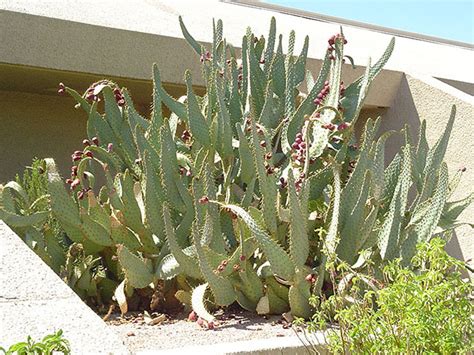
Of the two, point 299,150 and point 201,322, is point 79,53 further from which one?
point 201,322

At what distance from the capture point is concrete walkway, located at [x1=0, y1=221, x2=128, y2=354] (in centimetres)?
282

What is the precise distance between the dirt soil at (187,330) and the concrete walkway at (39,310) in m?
0.57

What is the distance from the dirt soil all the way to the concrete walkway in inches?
22.4

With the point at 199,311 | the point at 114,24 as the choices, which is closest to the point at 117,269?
the point at 199,311

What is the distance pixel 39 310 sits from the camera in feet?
9.84

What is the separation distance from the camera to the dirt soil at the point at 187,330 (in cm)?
378

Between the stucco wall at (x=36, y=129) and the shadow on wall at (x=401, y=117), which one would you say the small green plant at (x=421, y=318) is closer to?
the stucco wall at (x=36, y=129)

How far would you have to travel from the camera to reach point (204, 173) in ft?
14.4

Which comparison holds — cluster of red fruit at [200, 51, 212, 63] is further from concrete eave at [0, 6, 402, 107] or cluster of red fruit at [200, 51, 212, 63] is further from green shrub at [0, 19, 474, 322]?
concrete eave at [0, 6, 402, 107]

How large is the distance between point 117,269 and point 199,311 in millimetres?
957

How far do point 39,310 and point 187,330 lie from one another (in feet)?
3.78

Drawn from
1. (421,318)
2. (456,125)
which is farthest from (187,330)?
(456,125)

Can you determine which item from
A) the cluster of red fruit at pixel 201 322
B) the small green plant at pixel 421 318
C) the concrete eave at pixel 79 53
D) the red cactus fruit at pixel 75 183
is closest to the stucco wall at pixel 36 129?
the concrete eave at pixel 79 53

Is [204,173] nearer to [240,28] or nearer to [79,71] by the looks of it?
[79,71]
